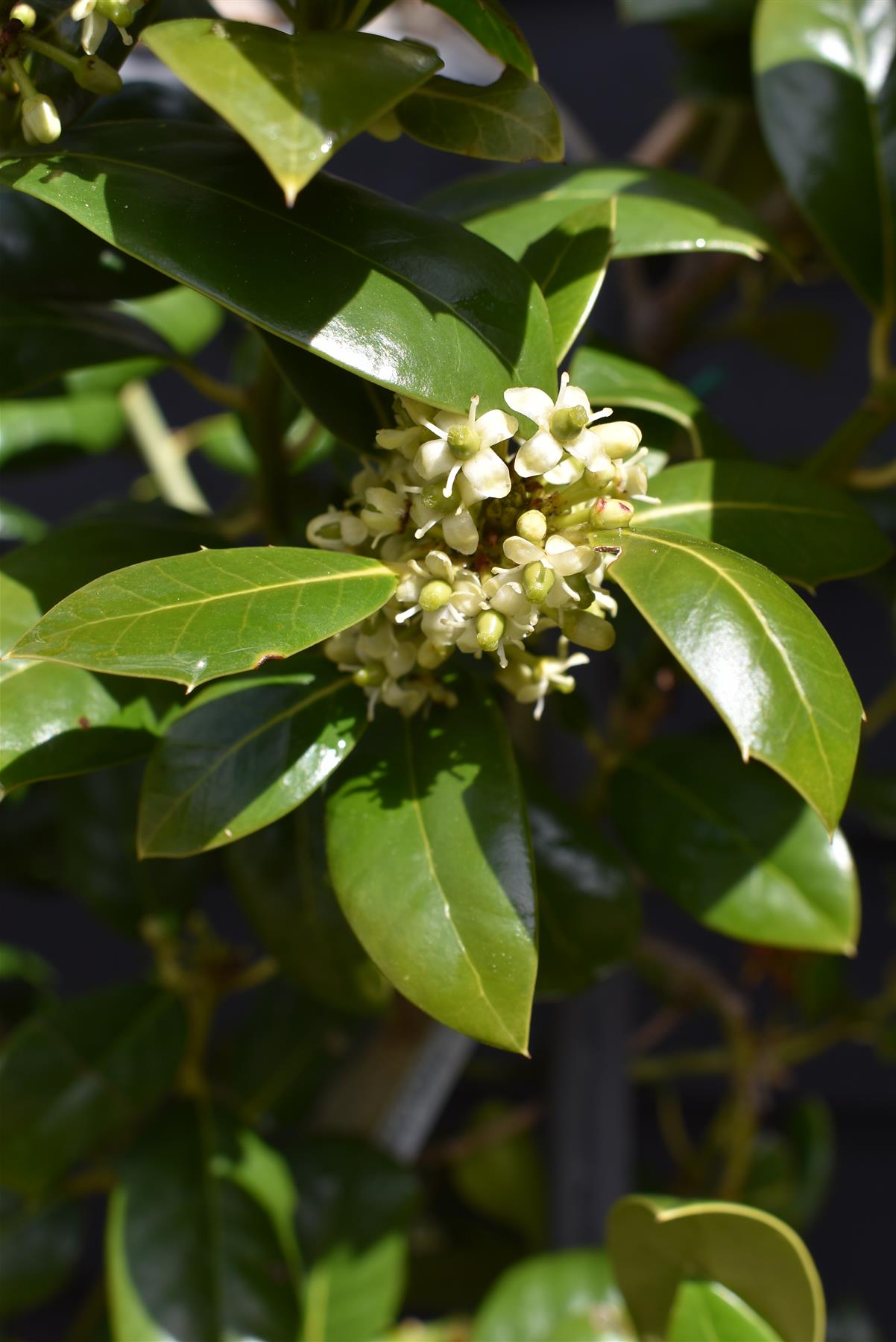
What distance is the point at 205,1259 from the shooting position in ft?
2.62

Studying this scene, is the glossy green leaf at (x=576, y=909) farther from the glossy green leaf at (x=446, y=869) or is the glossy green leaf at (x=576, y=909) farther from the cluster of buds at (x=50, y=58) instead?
the cluster of buds at (x=50, y=58)

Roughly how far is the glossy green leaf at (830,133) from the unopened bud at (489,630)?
1.57 feet

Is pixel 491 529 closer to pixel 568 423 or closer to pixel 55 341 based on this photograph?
pixel 568 423

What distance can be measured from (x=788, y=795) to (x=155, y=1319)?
57 centimetres

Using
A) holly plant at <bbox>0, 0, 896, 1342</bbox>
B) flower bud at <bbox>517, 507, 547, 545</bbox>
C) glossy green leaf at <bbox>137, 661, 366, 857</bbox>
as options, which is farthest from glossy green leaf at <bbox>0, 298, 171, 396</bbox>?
flower bud at <bbox>517, 507, 547, 545</bbox>

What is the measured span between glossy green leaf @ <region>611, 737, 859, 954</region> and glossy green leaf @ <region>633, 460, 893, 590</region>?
188 millimetres

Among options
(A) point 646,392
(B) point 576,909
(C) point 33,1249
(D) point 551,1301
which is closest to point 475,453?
(A) point 646,392

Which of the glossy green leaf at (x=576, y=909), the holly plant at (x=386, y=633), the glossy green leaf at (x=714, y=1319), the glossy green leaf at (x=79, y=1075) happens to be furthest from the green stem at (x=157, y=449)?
the glossy green leaf at (x=714, y=1319)

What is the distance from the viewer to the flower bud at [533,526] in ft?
1.64

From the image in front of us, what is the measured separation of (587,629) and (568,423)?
95 millimetres

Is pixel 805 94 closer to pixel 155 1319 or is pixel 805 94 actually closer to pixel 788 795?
pixel 788 795

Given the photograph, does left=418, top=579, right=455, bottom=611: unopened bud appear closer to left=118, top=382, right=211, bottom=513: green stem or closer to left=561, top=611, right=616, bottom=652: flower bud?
left=561, top=611, right=616, bottom=652: flower bud

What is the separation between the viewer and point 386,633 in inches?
21.9

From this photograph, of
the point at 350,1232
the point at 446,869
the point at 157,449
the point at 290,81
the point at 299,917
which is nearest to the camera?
the point at 290,81
